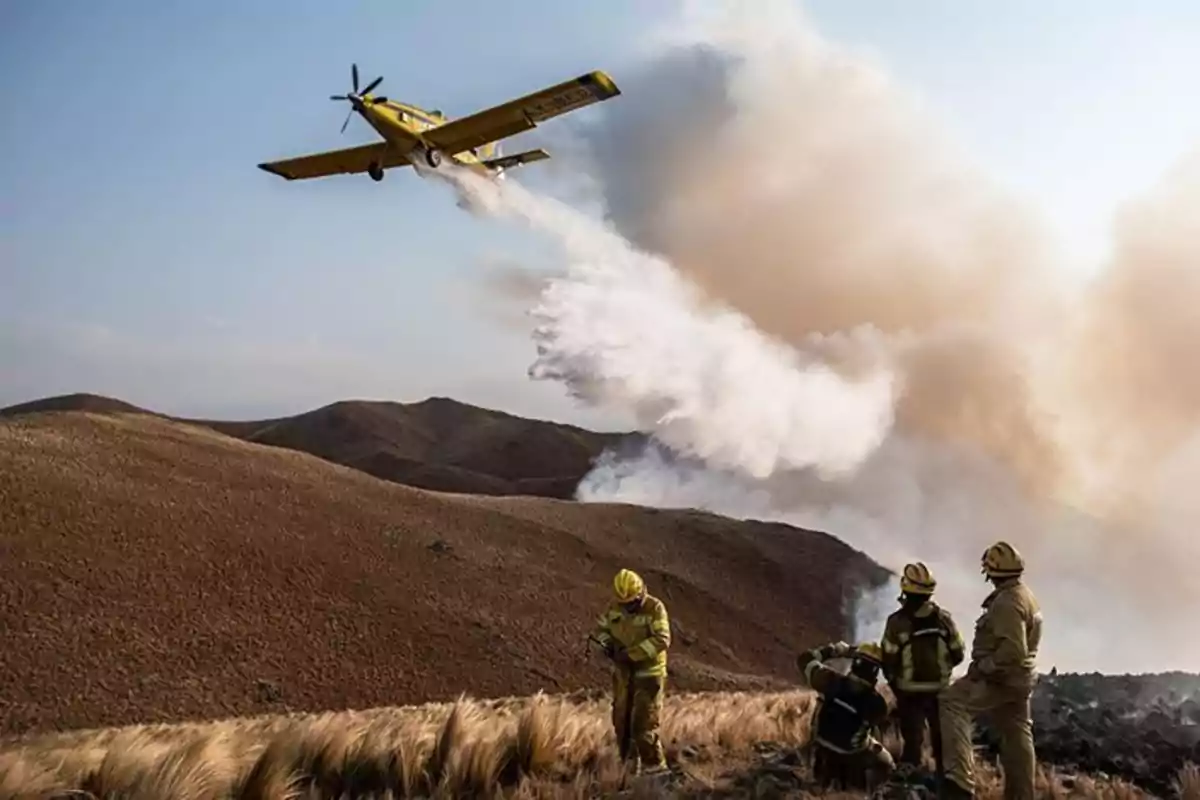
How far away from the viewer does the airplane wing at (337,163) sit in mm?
34844

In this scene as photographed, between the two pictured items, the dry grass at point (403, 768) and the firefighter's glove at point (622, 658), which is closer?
the dry grass at point (403, 768)

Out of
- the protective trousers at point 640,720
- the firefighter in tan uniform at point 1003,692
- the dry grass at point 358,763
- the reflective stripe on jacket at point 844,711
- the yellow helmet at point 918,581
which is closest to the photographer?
the dry grass at point 358,763

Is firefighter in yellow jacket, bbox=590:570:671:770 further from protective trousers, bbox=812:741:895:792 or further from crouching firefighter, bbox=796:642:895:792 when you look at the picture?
protective trousers, bbox=812:741:895:792

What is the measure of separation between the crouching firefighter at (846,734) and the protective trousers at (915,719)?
69cm

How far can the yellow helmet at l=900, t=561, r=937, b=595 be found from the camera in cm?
952

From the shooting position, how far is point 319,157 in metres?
37.1

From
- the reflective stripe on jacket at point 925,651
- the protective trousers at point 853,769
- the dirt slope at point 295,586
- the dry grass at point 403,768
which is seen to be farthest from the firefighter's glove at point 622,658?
the dirt slope at point 295,586

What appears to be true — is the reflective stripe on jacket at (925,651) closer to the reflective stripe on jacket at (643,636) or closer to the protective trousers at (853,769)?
the protective trousers at (853,769)

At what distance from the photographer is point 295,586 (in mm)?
35125

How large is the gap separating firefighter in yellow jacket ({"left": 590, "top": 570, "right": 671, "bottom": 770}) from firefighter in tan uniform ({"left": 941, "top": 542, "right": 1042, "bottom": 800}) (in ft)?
9.47

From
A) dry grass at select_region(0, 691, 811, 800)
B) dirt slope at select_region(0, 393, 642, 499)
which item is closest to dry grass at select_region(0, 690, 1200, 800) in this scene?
dry grass at select_region(0, 691, 811, 800)

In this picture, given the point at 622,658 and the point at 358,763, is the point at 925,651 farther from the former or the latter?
the point at 358,763

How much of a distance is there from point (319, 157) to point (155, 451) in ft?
49.9

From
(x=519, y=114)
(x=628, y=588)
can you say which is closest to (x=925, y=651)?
(x=628, y=588)
